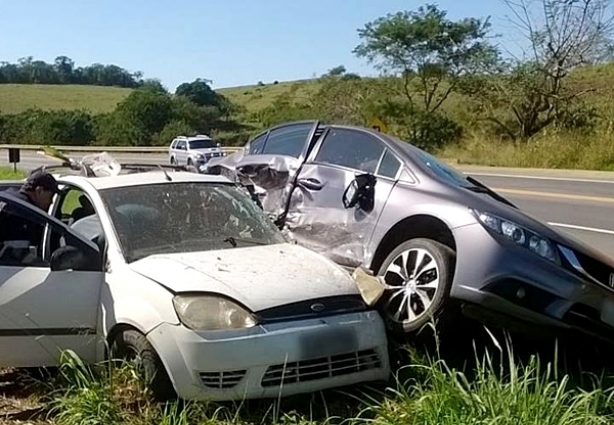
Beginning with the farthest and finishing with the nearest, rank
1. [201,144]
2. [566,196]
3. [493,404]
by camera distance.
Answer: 1. [201,144]
2. [566,196]
3. [493,404]

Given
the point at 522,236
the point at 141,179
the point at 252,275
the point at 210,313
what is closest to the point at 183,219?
the point at 141,179

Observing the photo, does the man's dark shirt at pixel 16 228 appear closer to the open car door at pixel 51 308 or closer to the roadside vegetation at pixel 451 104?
the open car door at pixel 51 308

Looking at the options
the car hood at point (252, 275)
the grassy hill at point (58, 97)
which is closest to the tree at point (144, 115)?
the grassy hill at point (58, 97)

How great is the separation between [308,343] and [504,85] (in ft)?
101

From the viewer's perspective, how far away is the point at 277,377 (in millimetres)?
4348

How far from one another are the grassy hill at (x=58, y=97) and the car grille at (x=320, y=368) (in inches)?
2620

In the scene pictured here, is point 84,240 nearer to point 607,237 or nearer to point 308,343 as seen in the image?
point 308,343

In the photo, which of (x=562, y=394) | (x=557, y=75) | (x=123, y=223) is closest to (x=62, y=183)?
(x=123, y=223)

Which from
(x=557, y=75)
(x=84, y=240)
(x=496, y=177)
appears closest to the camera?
(x=84, y=240)

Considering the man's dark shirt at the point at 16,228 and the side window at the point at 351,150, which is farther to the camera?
the side window at the point at 351,150

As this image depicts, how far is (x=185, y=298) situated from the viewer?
445 cm

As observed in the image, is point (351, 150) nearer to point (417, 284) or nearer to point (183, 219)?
point (417, 284)

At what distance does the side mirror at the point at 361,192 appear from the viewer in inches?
244

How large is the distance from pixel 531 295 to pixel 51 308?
3.02 meters
